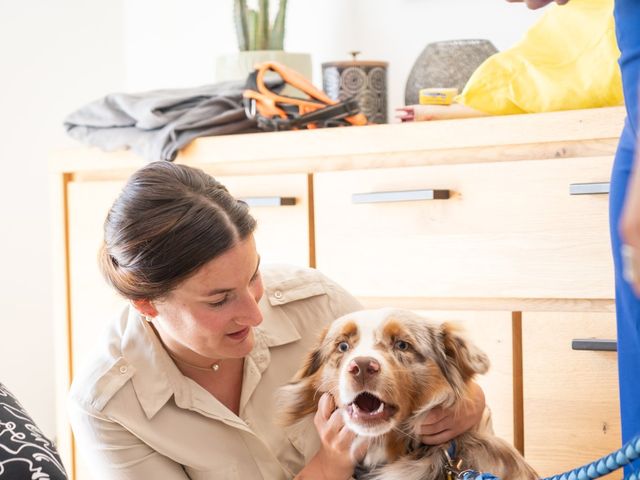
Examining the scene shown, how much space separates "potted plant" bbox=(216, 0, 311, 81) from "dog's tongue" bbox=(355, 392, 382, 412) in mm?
1492

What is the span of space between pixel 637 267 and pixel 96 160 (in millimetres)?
2073

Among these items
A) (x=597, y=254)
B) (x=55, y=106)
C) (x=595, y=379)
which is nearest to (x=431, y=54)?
(x=597, y=254)

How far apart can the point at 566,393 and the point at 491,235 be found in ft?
1.10

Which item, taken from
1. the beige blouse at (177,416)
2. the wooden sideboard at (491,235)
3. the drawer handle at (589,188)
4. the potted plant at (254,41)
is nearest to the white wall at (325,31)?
the potted plant at (254,41)

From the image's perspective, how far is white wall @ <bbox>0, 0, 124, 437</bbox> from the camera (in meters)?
3.07

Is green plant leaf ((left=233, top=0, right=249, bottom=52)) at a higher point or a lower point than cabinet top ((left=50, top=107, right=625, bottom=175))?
higher

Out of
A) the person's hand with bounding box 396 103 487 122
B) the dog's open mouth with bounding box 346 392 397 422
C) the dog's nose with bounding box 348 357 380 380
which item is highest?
the person's hand with bounding box 396 103 487 122

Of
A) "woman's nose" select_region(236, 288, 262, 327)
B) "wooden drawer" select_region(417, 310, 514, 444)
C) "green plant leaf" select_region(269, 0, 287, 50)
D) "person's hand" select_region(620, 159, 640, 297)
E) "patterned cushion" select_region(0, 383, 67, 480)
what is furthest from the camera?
"green plant leaf" select_region(269, 0, 287, 50)

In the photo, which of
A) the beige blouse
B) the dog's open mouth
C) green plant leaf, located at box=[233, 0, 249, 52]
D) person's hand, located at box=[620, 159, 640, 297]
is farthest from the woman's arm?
green plant leaf, located at box=[233, 0, 249, 52]

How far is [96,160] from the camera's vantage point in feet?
8.09

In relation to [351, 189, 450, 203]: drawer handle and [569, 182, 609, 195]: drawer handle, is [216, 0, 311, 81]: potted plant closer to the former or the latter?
[351, 189, 450, 203]: drawer handle

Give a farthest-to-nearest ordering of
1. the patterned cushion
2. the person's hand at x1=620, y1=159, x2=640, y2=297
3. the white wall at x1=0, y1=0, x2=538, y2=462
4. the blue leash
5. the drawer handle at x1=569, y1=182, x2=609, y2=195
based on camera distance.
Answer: the white wall at x1=0, y1=0, x2=538, y2=462 → the drawer handle at x1=569, y1=182, x2=609, y2=195 → the patterned cushion → the blue leash → the person's hand at x1=620, y1=159, x2=640, y2=297

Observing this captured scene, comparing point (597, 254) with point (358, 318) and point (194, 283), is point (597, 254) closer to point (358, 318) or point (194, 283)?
point (358, 318)

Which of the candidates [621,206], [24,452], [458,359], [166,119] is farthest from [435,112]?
[24,452]
